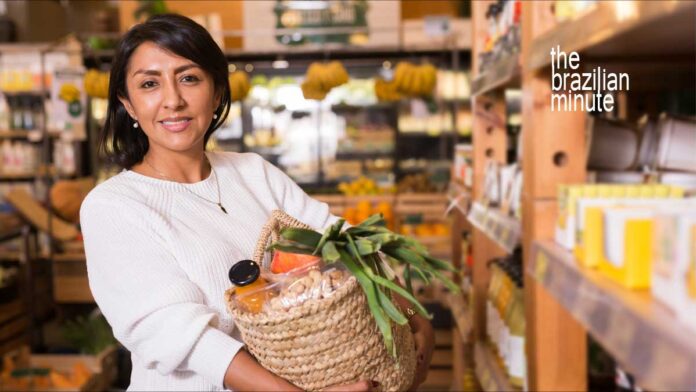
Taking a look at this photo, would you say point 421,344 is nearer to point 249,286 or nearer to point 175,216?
point 249,286

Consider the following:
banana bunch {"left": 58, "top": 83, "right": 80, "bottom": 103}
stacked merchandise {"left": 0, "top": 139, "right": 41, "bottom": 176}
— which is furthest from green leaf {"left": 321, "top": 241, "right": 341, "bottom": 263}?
stacked merchandise {"left": 0, "top": 139, "right": 41, "bottom": 176}

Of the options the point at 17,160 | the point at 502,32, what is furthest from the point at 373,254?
the point at 17,160

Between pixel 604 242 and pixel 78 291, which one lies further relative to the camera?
pixel 78 291

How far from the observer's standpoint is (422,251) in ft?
4.14

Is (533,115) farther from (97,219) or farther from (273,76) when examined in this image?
(273,76)

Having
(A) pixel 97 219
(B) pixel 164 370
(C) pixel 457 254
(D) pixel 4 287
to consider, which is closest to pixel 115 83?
(A) pixel 97 219

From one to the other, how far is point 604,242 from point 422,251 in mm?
301

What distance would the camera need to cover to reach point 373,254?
3.95 feet

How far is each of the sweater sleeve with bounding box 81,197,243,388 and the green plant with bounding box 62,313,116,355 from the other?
294 cm

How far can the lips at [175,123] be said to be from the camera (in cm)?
140

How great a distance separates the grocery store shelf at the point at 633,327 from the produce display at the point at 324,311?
232mm

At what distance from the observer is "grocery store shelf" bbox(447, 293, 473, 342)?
9.36 ft

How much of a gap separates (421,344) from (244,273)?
0.44 metres

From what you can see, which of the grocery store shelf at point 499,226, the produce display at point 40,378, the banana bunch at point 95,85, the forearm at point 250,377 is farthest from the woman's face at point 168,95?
the banana bunch at point 95,85
